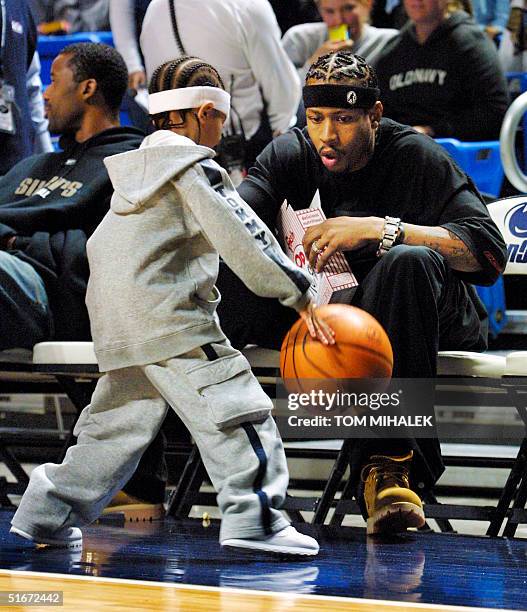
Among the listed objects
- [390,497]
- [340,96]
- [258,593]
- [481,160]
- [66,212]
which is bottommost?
[390,497]

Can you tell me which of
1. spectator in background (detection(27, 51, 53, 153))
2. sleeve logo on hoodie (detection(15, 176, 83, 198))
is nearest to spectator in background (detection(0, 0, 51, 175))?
spectator in background (detection(27, 51, 53, 153))

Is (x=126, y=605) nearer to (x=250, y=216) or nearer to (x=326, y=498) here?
(x=250, y=216)

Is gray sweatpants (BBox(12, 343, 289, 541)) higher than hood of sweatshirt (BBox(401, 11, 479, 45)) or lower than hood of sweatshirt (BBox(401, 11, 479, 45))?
lower

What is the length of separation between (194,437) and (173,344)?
225 mm

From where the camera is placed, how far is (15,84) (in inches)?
190

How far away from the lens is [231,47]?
4762 mm

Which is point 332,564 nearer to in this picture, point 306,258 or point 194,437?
point 194,437

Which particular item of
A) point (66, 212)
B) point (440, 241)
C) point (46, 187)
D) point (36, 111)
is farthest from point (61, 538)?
point (36, 111)

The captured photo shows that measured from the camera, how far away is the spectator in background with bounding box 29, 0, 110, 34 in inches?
247

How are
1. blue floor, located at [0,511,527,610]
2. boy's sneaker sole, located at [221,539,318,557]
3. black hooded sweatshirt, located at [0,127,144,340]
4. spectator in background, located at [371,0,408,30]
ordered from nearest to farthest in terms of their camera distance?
blue floor, located at [0,511,527,610] → boy's sneaker sole, located at [221,539,318,557] → black hooded sweatshirt, located at [0,127,144,340] → spectator in background, located at [371,0,408,30]

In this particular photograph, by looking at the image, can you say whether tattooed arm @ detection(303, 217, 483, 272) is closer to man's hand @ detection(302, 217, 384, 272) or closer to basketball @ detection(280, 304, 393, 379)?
man's hand @ detection(302, 217, 384, 272)

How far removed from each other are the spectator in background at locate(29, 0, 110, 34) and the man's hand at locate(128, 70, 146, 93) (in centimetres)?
107

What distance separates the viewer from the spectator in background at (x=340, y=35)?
5258 mm

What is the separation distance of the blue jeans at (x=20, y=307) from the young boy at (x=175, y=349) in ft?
2.96
